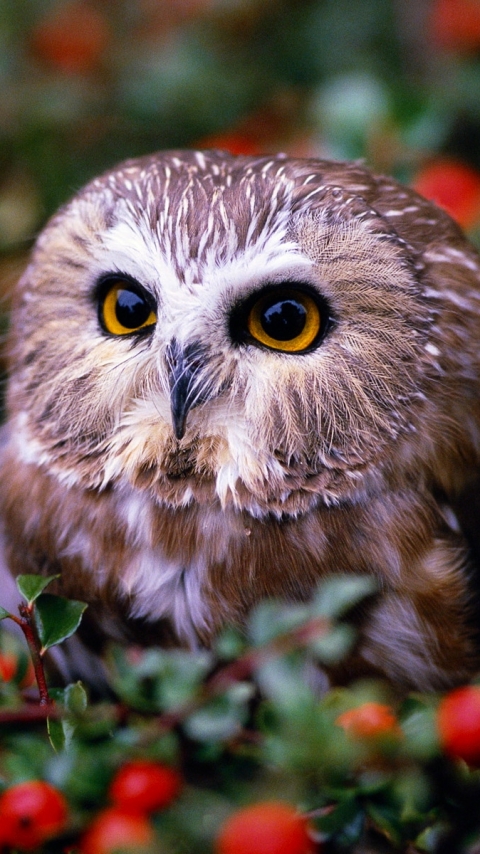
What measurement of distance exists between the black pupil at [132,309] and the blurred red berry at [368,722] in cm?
92

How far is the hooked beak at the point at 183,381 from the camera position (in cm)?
175

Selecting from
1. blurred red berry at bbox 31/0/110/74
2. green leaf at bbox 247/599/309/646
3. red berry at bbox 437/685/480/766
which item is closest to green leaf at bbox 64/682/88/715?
green leaf at bbox 247/599/309/646

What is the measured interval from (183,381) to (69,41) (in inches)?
79.0

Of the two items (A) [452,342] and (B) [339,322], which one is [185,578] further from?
(A) [452,342]

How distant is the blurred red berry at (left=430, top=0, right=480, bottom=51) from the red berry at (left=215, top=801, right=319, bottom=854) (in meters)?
2.64

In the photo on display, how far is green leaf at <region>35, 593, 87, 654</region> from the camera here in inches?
59.8

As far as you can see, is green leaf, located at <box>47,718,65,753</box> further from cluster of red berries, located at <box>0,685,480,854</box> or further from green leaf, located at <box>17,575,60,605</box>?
green leaf, located at <box>17,575,60,605</box>

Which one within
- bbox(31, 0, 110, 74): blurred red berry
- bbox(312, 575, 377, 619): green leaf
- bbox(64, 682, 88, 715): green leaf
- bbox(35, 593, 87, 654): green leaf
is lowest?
bbox(64, 682, 88, 715): green leaf

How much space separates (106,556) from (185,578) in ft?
0.63

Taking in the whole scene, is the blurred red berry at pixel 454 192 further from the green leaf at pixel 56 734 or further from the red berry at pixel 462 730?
the green leaf at pixel 56 734

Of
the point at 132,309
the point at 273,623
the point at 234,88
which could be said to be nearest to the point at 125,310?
the point at 132,309

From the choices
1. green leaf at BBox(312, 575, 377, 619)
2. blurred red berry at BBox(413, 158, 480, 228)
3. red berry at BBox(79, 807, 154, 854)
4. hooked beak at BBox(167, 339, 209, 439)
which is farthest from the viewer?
blurred red berry at BBox(413, 158, 480, 228)

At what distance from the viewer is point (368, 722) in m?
1.29

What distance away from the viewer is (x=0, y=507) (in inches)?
89.3
